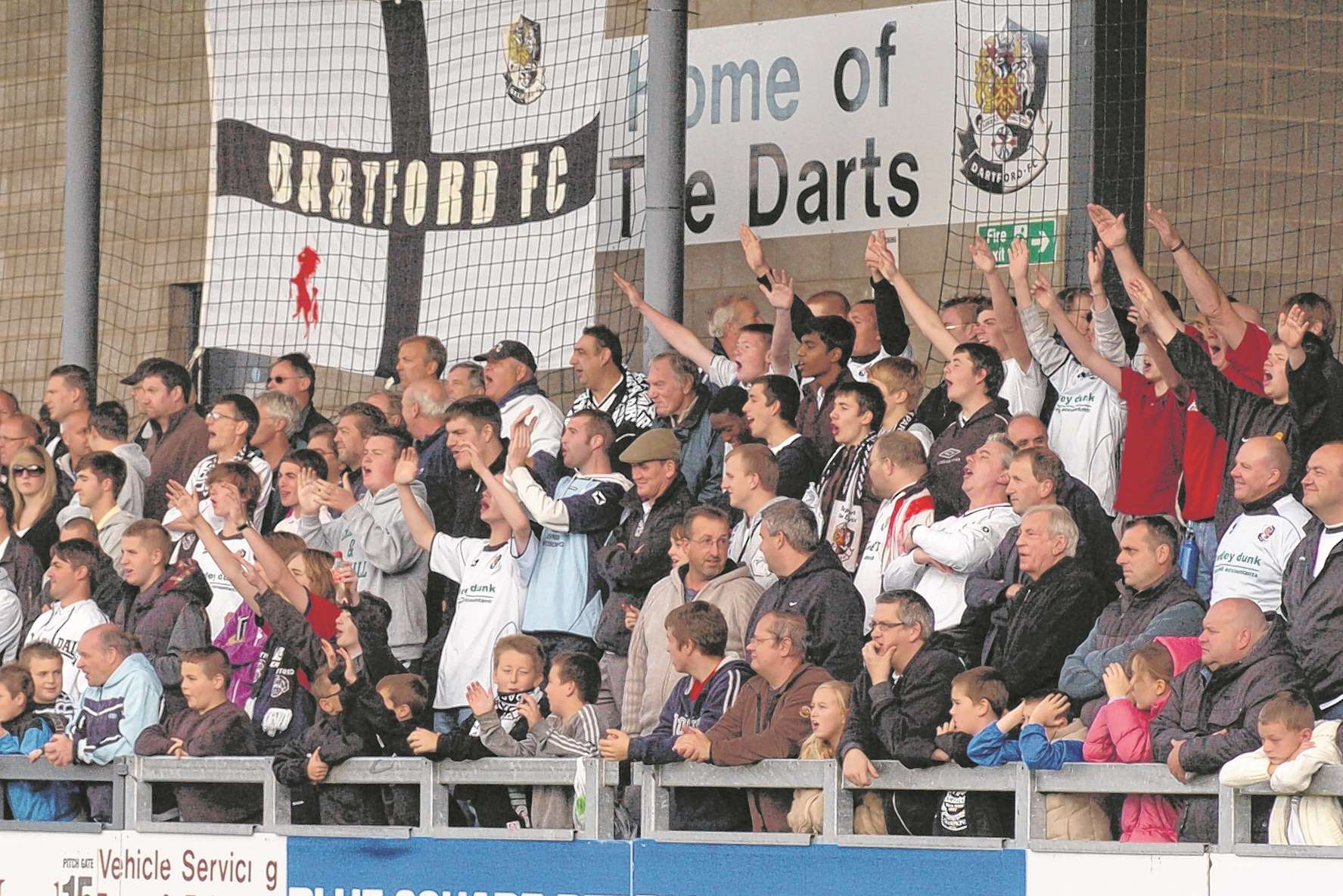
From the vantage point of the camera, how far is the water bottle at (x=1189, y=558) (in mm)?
8359

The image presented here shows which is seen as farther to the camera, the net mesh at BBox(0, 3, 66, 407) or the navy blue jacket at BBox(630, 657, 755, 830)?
the net mesh at BBox(0, 3, 66, 407)

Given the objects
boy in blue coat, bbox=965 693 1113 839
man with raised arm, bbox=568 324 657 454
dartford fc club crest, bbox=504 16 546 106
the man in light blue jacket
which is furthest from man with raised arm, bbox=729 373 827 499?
dartford fc club crest, bbox=504 16 546 106

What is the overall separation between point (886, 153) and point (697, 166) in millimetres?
1278

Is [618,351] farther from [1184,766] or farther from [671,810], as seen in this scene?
[1184,766]

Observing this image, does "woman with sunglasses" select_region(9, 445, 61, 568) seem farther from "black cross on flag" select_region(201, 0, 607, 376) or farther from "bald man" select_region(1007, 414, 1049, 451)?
"bald man" select_region(1007, 414, 1049, 451)

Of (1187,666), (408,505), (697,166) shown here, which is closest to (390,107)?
(697,166)

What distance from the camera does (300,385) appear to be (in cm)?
1137

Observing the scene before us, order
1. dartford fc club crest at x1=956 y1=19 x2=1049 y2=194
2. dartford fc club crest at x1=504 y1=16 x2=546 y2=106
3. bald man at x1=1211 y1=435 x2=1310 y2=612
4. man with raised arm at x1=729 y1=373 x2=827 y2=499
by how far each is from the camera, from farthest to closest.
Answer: dartford fc club crest at x1=504 y1=16 x2=546 y2=106 → dartford fc club crest at x1=956 y1=19 x2=1049 y2=194 → man with raised arm at x1=729 y1=373 x2=827 y2=499 → bald man at x1=1211 y1=435 x2=1310 y2=612

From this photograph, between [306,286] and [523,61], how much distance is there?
1974 mm

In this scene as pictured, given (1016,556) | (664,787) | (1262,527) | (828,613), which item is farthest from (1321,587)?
(664,787)

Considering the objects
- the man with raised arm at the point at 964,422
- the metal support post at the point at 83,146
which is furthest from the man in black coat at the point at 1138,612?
the metal support post at the point at 83,146

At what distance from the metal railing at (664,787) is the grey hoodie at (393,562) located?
3.08ft

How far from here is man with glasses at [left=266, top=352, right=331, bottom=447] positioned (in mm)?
11186

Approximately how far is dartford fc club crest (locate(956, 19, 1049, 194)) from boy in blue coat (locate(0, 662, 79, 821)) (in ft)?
17.7
